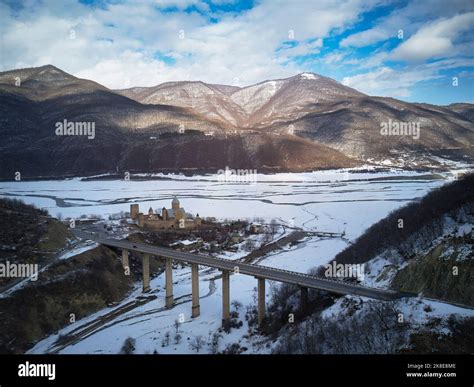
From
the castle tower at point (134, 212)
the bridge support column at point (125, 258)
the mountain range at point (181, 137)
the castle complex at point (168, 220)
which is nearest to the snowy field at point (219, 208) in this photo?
the bridge support column at point (125, 258)

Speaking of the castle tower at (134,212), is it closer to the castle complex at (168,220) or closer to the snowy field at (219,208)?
the castle complex at (168,220)

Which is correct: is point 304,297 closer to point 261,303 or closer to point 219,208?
point 261,303

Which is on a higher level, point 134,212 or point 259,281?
point 134,212

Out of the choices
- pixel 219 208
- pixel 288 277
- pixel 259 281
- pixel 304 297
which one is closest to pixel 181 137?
pixel 219 208

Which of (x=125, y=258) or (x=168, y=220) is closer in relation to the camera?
→ (x=125, y=258)

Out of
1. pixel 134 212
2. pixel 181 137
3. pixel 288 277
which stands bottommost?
pixel 288 277
